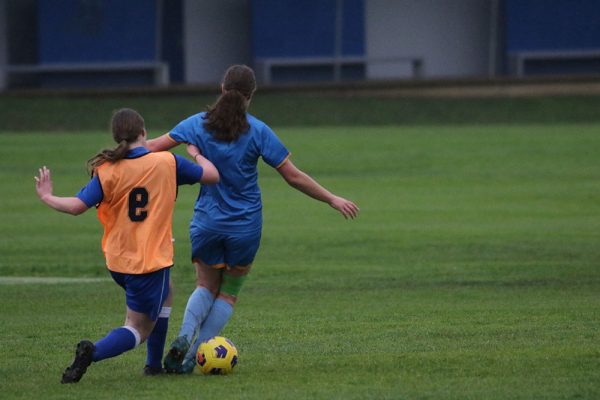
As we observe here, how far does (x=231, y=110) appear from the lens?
701cm

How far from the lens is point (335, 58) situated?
4012cm

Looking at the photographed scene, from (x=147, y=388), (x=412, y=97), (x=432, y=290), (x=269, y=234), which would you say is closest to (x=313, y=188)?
(x=147, y=388)

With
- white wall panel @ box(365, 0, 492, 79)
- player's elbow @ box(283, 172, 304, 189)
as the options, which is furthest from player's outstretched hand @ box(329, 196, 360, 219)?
white wall panel @ box(365, 0, 492, 79)

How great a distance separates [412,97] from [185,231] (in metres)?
20.8

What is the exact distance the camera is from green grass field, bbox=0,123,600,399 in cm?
685

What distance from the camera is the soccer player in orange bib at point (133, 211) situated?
263 inches

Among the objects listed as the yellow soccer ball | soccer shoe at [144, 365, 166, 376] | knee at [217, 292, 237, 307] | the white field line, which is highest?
knee at [217, 292, 237, 307]

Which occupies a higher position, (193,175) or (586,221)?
(193,175)

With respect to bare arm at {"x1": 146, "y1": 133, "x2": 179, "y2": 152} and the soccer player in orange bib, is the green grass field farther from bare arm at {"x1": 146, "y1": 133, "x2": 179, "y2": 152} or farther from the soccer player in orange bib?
bare arm at {"x1": 146, "y1": 133, "x2": 179, "y2": 152}

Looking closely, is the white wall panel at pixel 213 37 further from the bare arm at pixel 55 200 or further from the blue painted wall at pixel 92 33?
the bare arm at pixel 55 200

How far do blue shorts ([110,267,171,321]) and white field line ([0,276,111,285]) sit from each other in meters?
6.18

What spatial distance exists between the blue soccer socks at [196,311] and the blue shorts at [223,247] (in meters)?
0.20

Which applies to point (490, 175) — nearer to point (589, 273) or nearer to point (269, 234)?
point (269, 234)

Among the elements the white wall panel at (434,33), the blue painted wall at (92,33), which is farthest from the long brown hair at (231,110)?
the white wall panel at (434,33)
